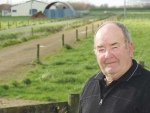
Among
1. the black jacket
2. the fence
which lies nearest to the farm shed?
the fence

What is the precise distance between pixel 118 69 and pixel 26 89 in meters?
7.10

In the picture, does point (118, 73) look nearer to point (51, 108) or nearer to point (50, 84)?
point (51, 108)

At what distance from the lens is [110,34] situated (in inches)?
116

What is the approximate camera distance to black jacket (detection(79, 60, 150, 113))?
283cm

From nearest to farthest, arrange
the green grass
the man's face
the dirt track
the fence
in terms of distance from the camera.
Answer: the man's face, the fence, the green grass, the dirt track

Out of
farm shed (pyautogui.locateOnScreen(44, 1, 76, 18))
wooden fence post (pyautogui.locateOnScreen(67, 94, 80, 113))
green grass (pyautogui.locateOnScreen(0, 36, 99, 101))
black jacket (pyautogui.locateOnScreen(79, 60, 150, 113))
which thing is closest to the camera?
black jacket (pyautogui.locateOnScreen(79, 60, 150, 113))

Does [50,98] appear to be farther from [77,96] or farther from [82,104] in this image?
[82,104]

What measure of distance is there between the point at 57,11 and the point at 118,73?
78.4 m

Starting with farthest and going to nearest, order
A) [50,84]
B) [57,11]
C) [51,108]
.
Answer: [57,11], [50,84], [51,108]

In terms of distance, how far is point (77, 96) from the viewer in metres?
4.88

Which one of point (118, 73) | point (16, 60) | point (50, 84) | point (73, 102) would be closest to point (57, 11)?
point (16, 60)

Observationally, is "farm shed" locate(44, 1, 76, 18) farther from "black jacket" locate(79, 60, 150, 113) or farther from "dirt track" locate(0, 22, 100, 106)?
"black jacket" locate(79, 60, 150, 113)

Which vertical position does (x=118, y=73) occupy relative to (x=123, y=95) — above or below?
above

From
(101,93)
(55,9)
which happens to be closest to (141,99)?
(101,93)
